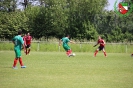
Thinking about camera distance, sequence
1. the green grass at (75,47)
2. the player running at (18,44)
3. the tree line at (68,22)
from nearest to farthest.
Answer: the player running at (18,44)
the green grass at (75,47)
the tree line at (68,22)

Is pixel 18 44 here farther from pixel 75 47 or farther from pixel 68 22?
pixel 68 22

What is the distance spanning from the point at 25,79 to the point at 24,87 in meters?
2.36

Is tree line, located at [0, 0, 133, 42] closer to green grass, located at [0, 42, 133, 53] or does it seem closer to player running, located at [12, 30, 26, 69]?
green grass, located at [0, 42, 133, 53]

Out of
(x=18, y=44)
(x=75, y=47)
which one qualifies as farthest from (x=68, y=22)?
(x=18, y=44)

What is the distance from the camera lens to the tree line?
235 feet

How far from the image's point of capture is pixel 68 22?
75438 mm

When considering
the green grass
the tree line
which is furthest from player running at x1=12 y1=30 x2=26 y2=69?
the tree line

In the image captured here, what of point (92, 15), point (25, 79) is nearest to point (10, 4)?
point (92, 15)

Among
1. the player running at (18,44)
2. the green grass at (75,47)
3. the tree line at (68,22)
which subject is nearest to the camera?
the player running at (18,44)

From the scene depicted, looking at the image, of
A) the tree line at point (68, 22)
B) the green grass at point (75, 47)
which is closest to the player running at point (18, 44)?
the green grass at point (75, 47)

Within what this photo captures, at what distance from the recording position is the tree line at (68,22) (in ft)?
235

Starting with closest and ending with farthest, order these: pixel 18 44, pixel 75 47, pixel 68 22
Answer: pixel 18 44 → pixel 75 47 → pixel 68 22

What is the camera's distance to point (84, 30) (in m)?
72.6

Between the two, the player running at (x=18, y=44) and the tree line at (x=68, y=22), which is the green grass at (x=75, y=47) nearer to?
the tree line at (x=68, y=22)
